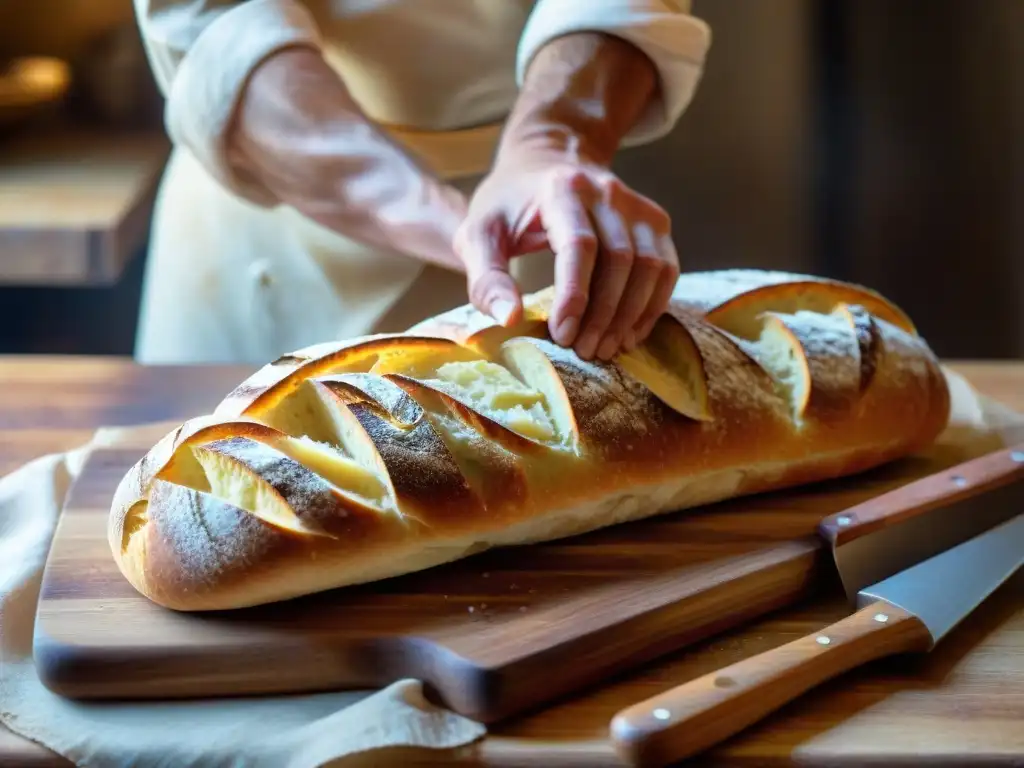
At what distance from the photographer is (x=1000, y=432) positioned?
1298 mm

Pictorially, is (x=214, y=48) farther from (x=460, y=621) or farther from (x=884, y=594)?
(x=884, y=594)

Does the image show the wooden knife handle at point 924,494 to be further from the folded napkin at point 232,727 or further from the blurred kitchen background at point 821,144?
the blurred kitchen background at point 821,144

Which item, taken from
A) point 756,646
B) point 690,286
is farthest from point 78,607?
point 690,286

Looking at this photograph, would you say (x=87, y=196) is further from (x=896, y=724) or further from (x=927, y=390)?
(x=896, y=724)

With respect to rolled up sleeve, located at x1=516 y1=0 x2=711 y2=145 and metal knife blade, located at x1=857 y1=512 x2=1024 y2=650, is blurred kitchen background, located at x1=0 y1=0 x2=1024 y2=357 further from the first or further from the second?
metal knife blade, located at x1=857 y1=512 x2=1024 y2=650

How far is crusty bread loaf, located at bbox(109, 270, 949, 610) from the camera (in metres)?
0.87

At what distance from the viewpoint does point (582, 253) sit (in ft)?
3.39

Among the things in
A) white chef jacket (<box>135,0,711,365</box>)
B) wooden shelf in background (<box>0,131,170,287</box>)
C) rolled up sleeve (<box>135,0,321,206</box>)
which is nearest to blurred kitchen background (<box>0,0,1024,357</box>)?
wooden shelf in background (<box>0,131,170,287</box>)

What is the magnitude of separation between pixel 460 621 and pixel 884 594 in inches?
13.3

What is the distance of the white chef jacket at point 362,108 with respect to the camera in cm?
135

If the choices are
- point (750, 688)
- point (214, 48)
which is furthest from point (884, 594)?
point (214, 48)

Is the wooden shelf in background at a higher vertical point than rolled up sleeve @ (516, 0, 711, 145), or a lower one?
lower

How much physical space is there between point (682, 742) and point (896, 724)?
17 cm

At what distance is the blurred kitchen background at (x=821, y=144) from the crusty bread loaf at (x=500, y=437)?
3.60 ft
